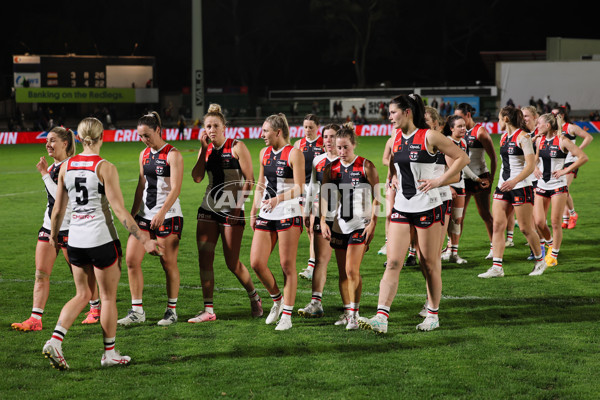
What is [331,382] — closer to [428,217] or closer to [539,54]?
[428,217]

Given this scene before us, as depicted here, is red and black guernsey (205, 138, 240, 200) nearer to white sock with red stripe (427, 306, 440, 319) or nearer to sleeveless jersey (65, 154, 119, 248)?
sleeveless jersey (65, 154, 119, 248)

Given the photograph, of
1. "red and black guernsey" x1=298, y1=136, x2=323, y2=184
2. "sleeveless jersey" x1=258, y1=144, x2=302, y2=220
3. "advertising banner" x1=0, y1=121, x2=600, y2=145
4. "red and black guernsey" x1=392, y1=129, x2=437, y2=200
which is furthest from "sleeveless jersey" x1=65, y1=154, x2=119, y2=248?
"advertising banner" x1=0, y1=121, x2=600, y2=145

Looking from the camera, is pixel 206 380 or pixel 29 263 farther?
pixel 29 263

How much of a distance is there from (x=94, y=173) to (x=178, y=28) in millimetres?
70217

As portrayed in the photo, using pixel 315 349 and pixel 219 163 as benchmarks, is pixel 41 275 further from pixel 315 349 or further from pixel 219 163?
pixel 315 349

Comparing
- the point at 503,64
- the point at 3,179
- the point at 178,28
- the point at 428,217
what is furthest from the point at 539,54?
the point at 428,217

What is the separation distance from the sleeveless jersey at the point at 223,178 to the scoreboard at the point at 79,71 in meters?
47.6

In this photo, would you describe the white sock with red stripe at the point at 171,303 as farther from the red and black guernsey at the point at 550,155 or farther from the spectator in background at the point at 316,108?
the spectator in background at the point at 316,108

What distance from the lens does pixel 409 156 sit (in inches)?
271

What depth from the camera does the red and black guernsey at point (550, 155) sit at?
1022 cm

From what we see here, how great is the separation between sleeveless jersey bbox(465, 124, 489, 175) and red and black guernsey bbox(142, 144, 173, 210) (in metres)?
4.72

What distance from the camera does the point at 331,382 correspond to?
18.9ft

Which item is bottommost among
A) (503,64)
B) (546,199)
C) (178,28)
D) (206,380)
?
(206,380)

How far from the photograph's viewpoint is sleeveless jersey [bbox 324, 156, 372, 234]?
7.16 m
